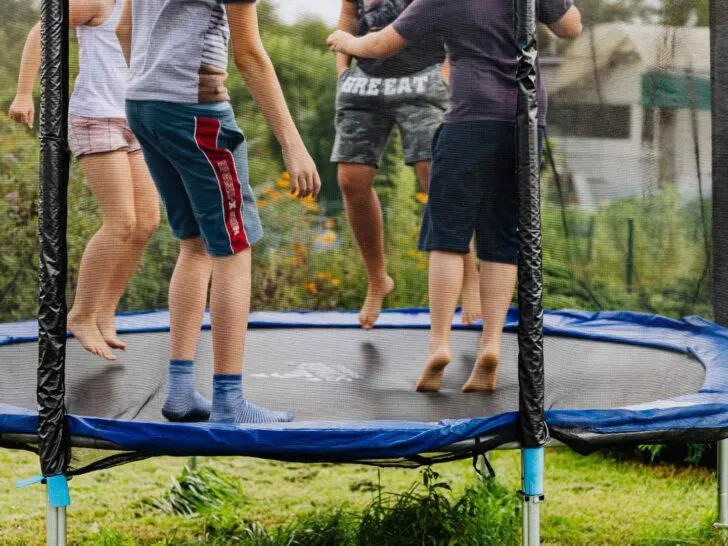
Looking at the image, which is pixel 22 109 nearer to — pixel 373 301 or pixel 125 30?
pixel 125 30

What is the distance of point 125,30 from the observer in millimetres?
2053

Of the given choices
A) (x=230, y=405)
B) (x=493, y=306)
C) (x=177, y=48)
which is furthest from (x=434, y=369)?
(x=177, y=48)

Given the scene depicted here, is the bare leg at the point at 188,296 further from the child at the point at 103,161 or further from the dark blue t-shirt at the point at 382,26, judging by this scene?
the dark blue t-shirt at the point at 382,26

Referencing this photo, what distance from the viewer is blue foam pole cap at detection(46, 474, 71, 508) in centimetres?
198

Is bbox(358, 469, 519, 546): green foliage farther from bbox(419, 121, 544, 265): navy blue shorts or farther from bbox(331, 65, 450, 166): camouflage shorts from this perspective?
bbox(331, 65, 450, 166): camouflage shorts

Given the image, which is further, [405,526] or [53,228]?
[405,526]

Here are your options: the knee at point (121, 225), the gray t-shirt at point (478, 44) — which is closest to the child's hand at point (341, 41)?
the gray t-shirt at point (478, 44)

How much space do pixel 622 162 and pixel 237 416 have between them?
112 centimetres

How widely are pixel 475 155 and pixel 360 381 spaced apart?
71 centimetres

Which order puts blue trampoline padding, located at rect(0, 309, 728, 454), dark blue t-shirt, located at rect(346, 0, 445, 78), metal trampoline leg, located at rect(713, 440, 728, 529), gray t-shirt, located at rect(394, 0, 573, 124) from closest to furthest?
blue trampoline padding, located at rect(0, 309, 728, 454)
gray t-shirt, located at rect(394, 0, 573, 124)
dark blue t-shirt, located at rect(346, 0, 445, 78)
metal trampoline leg, located at rect(713, 440, 728, 529)

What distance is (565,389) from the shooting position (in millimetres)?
2311

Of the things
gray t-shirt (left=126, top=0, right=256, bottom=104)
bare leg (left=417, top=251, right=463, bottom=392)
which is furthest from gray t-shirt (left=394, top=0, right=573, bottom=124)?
gray t-shirt (left=126, top=0, right=256, bottom=104)

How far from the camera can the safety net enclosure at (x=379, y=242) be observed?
6.57 feet

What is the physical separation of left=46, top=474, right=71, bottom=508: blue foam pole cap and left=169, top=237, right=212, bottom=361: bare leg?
0.36 metres
